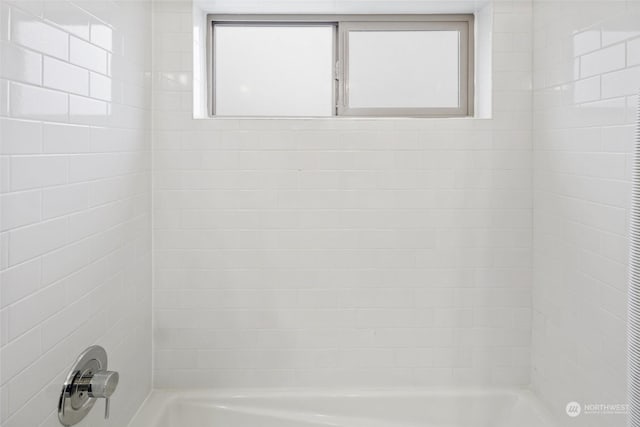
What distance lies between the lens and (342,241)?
7.54 feet

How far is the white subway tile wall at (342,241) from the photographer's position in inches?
89.4

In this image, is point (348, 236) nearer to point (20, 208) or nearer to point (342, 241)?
point (342, 241)

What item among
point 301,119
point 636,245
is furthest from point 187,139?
point 636,245

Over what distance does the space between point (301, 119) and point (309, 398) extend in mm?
1121

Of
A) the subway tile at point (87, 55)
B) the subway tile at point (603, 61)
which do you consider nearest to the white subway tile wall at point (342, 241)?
the subway tile at point (603, 61)

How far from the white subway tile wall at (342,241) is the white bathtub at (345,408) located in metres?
0.06

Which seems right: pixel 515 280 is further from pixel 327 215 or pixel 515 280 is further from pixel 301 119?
pixel 301 119

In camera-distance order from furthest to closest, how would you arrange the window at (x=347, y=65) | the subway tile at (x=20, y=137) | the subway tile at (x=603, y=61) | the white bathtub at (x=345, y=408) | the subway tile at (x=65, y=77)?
the window at (x=347, y=65) → the white bathtub at (x=345, y=408) → the subway tile at (x=603, y=61) → the subway tile at (x=65, y=77) → the subway tile at (x=20, y=137)

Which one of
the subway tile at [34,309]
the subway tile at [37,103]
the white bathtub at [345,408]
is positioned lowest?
the white bathtub at [345,408]

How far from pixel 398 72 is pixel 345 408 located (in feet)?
4.74

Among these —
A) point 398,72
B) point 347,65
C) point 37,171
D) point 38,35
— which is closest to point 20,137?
point 37,171

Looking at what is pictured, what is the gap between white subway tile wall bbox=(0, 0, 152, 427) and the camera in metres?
1.20

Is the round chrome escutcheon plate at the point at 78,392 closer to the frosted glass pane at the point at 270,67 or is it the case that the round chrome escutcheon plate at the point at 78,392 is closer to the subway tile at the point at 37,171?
the subway tile at the point at 37,171

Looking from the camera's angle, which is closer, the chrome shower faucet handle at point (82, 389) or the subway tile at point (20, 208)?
the subway tile at point (20, 208)
